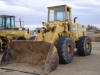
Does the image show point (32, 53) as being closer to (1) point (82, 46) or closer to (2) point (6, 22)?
(1) point (82, 46)

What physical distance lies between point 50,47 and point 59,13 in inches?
123

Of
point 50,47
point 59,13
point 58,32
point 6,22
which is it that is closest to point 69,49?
point 58,32

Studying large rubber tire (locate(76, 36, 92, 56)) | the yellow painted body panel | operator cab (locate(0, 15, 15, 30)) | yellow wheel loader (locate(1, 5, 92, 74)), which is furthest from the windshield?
operator cab (locate(0, 15, 15, 30))

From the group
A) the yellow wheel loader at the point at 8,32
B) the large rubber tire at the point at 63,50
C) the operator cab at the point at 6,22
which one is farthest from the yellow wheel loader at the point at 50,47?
the operator cab at the point at 6,22

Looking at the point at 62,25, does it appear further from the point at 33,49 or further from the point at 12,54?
the point at 12,54

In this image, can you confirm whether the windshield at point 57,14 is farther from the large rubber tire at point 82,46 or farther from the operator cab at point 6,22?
the operator cab at point 6,22

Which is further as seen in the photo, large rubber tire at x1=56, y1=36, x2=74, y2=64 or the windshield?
the windshield

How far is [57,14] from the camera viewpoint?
8.52 meters

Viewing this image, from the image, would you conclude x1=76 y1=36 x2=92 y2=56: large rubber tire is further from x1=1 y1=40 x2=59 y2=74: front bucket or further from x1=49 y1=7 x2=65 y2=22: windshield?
x1=1 y1=40 x2=59 y2=74: front bucket

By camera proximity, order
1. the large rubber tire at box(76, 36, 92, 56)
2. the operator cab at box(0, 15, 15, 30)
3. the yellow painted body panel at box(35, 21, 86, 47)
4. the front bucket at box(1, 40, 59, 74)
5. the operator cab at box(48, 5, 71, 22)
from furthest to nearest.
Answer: the operator cab at box(0, 15, 15, 30) → the large rubber tire at box(76, 36, 92, 56) → the operator cab at box(48, 5, 71, 22) → the yellow painted body panel at box(35, 21, 86, 47) → the front bucket at box(1, 40, 59, 74)

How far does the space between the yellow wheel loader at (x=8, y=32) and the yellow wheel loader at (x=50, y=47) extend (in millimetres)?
3672

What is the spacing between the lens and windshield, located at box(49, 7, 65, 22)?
27.3 feet

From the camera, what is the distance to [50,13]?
8789 mm

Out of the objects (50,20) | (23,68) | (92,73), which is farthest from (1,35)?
(92,73)
